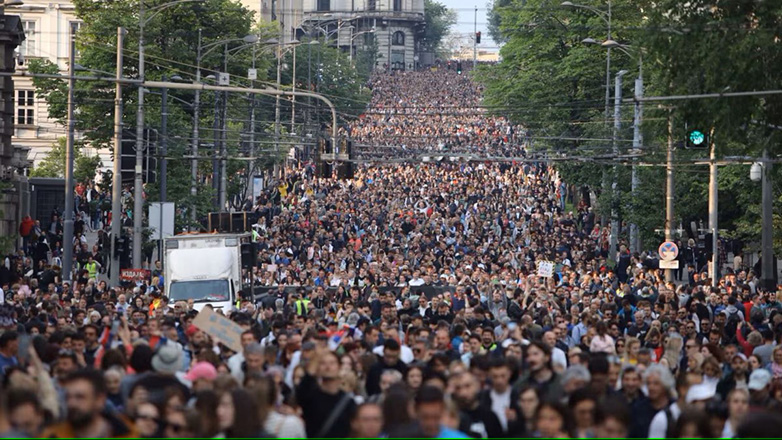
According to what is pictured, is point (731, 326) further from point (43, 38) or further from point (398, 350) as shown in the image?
point (43, 38)

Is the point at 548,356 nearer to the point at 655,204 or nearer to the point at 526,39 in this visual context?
the point at 655,204

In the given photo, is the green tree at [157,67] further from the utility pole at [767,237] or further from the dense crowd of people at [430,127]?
the utility pole at [767,237]

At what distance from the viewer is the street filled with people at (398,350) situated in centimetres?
1029

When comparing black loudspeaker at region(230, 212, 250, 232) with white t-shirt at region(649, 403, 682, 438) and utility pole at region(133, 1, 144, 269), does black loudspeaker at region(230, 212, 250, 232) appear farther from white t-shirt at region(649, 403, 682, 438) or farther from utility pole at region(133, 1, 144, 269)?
white t-shirt at region(649, 403, 682, 438)

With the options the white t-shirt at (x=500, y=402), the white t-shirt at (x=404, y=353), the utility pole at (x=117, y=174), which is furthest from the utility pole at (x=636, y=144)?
the white t-shirt at (x=500, y=402)

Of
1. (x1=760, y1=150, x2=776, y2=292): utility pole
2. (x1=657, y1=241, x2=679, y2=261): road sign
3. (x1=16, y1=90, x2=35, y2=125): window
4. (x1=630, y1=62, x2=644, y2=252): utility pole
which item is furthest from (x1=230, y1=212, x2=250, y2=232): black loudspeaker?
(x1=16, y1=90, x2=35, y2=125): window

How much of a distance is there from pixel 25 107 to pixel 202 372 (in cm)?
7122

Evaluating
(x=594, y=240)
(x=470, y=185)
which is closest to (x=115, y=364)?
(x=594, y=240)

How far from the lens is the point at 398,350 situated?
15.4m

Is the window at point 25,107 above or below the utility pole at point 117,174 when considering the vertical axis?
above

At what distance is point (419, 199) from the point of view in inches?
2862

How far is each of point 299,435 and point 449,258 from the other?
40995mm

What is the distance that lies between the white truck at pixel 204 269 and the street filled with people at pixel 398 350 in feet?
1.78

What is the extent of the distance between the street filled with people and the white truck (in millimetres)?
543
